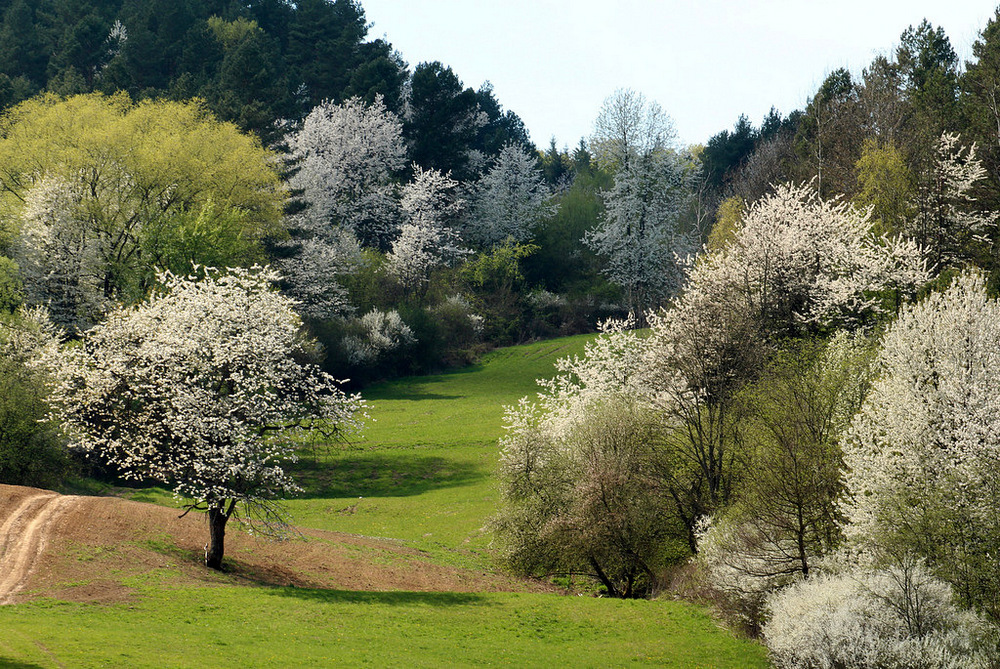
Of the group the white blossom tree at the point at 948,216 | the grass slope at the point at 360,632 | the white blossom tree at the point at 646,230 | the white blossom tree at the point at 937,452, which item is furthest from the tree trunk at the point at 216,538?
the white blossom tree at the point at 646,230

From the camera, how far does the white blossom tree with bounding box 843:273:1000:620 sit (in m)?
25.6

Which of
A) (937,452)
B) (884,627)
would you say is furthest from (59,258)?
(884,627)

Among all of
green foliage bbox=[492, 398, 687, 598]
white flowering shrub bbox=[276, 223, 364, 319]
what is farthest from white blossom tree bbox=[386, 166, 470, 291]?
green foliage bbox=[492, 398, 687, 598]

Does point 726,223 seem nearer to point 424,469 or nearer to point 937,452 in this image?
point 424,469

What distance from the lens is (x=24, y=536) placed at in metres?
31.3

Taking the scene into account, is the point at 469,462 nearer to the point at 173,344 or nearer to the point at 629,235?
the point at 173,344

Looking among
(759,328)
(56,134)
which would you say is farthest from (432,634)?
(56,134)

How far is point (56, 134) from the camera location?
60938 millimetres

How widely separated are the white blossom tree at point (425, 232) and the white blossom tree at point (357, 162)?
2569mm

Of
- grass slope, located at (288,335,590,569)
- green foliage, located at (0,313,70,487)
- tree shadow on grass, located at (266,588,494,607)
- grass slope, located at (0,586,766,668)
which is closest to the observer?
grass slope, located at (0,586,766,668)

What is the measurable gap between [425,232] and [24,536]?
2421 inches

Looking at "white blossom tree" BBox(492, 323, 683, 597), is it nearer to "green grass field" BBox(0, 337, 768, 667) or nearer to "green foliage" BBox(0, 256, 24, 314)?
"green grass field" BBox(0, 337, 768, 667)

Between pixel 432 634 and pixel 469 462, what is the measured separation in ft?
90.5

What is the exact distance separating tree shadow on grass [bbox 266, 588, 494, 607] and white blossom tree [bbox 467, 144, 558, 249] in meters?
68.5
